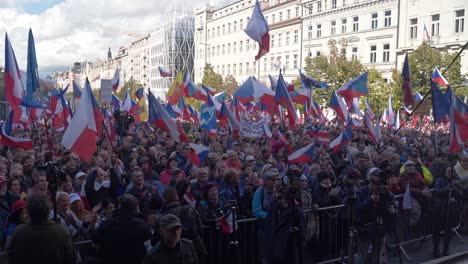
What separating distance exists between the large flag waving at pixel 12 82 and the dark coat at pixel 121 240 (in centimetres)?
522

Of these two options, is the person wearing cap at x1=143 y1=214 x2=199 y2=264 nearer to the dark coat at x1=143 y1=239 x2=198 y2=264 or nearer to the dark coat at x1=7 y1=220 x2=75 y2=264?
the dark coat at x1=143 y1=239 x2=198 y2=264

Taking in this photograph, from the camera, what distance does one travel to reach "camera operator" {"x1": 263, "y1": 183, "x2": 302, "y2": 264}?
5.54 m

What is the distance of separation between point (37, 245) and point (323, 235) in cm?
418

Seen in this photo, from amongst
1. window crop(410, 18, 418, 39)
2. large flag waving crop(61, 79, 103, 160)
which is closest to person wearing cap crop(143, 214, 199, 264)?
large flag waving crop(61, 79, 103, 160)

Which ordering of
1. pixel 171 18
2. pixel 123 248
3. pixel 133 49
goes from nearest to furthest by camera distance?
pixel 123 248 < pixel 171 18 < pixel 133 49

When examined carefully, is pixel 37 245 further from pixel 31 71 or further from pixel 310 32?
pixel 310 32

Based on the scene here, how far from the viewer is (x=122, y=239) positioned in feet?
14.3

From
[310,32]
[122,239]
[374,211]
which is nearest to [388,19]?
[310,32]

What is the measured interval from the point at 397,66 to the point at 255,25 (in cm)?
3227

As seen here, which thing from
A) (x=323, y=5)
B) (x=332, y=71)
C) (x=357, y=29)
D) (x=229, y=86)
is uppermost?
(x=323, y=5)

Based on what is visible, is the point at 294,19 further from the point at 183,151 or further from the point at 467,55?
the point at 183,151

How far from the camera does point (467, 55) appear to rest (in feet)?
116

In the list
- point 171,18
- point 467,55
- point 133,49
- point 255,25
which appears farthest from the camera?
point 133,49

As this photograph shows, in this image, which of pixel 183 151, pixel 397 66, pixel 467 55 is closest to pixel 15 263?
pixel 183 151
